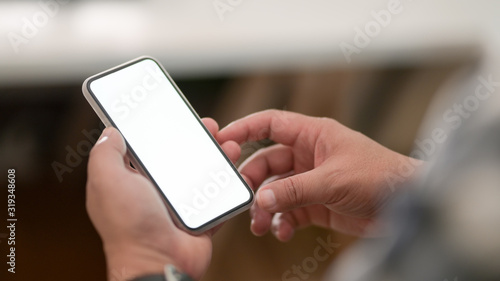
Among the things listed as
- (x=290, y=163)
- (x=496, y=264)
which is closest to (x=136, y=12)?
(x=290, y=163)

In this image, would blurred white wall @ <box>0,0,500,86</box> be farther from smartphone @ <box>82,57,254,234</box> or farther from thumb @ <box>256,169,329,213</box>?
thumb @ <box>256,169,329,213</box>

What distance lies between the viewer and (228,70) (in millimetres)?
1197

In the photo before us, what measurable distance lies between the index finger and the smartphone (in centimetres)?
8

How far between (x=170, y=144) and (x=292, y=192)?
6.9 inches

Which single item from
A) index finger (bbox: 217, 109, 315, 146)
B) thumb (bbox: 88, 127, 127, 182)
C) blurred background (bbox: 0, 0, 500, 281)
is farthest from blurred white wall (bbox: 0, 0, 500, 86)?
thumb (bbox: 88, 127, 127, 182)

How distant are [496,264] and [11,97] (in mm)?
977

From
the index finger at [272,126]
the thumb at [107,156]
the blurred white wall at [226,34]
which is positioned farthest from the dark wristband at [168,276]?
the blurred white wall at [226,34]

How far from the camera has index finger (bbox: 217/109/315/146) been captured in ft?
2.38

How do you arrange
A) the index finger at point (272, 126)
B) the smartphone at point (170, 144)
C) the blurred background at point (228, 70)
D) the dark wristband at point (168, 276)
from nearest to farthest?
the dark wristband at point (168, 276) → the smartphone at point (170, 144) → the index finger at point (272, 126) → the blurred background at point (228, 70)

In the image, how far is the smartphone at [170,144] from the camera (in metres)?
0.60

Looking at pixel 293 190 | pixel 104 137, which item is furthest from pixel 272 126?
pixel 104 137

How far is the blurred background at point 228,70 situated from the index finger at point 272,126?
320mm

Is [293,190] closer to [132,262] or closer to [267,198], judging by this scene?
[267,198]

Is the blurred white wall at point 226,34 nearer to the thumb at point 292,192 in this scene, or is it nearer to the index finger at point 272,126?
the index finger at point 272,126
